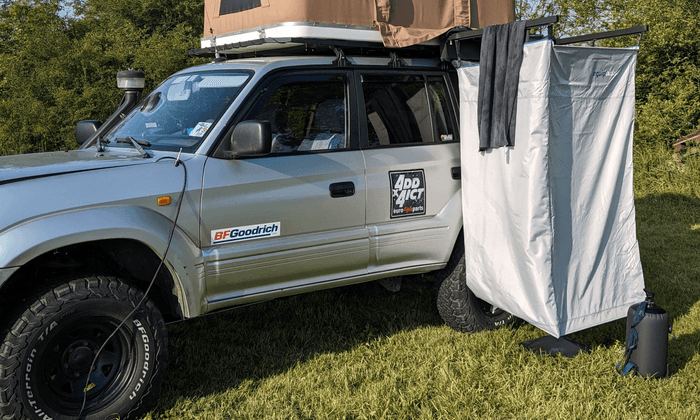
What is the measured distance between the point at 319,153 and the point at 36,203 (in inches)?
64.9

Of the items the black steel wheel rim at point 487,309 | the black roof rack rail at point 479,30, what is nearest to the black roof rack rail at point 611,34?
the black roof rack rail at point 479,30

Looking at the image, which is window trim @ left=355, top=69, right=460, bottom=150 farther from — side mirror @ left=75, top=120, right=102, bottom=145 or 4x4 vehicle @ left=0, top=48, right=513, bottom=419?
side mirror @ left=75, top=120, right=102, bottom=145

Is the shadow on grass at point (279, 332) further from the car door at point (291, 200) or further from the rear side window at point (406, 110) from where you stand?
the rear side window at point (406, 110)

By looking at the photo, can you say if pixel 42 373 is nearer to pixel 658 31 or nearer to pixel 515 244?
pixel 515 244

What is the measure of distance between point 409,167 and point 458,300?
1.06 m

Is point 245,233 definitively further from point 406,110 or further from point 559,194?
point 559,194

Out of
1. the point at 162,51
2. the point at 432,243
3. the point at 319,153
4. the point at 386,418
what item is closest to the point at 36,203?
the point at 319,153

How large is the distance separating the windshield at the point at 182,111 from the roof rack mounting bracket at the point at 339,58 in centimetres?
61

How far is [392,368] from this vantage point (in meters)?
4.21

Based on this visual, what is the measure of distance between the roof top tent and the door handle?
933 millimetres

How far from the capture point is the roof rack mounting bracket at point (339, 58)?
13.9ft

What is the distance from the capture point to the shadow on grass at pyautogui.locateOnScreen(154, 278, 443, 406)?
4.10m

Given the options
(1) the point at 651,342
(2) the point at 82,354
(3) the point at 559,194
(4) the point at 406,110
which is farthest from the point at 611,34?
(2) the point at 82,354

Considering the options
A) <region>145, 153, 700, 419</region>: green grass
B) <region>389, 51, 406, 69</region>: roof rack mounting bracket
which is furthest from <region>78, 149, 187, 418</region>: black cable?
<region>389, 51, 406, 69</region>: roof rack mounting bracket
